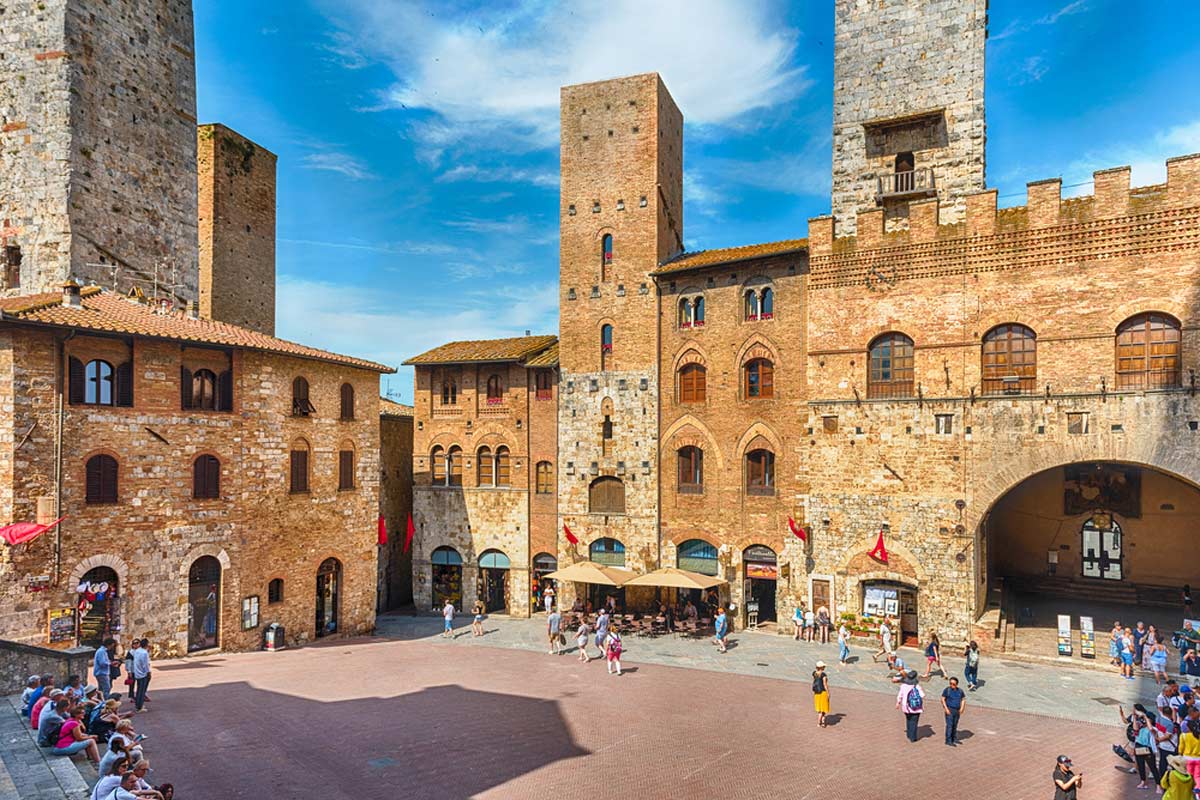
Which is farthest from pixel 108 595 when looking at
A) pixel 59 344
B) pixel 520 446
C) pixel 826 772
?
pixel 826 772

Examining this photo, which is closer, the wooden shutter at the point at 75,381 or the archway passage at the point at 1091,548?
the wooden shutter at the point at 75,381

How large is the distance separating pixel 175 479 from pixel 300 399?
16.7 ft

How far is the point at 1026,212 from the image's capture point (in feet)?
74.7

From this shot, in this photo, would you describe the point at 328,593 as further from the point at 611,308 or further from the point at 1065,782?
the point at 1065,782

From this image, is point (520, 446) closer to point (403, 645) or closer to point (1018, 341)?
point (403, 645)

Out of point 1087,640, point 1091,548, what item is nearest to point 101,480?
point 1087,640

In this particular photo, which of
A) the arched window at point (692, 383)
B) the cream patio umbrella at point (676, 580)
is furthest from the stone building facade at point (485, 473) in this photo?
the arched window at point (692, 383)

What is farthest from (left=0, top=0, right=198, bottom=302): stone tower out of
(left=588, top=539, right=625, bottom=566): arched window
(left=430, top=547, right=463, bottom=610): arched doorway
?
Result: (left=588, top=539, right=625, bottom=566): arched window

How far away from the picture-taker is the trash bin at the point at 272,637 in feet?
79.2

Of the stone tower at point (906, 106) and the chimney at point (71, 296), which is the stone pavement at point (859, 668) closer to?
the stone tower at point (906, 106)

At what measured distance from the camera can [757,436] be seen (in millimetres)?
27438

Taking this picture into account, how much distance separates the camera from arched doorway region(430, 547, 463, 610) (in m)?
32.6

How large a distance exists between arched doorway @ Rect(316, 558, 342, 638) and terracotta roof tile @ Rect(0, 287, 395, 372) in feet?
25.4

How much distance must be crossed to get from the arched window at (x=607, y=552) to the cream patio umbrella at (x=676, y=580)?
267 centimetres
